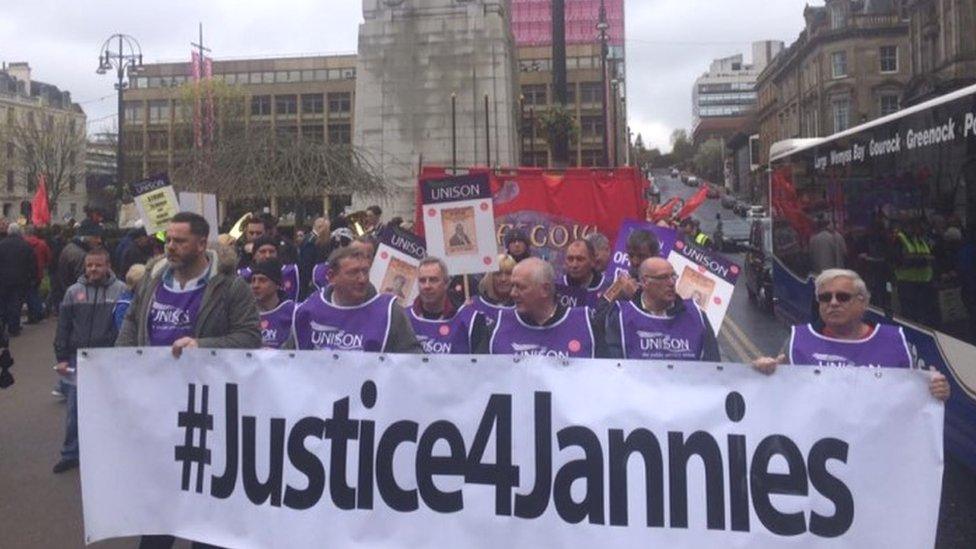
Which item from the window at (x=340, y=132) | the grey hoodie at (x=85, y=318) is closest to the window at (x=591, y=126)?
the window at (x=340, y=132)

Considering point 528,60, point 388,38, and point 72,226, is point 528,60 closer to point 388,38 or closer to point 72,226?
point 388,38

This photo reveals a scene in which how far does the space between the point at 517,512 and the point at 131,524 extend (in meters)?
1.77

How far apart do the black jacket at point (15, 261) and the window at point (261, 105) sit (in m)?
76.1

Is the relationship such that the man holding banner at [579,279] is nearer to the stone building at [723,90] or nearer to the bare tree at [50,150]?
the bare tree at [50,150]

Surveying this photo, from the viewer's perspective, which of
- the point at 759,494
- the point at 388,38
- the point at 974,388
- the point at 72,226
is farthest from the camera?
the point at 388,38

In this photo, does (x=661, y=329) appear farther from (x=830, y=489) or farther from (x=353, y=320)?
(x=353, y=320)

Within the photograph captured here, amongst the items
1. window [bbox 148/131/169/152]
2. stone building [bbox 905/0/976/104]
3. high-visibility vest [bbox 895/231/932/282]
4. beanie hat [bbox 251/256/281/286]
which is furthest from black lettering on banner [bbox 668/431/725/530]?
window [bbox 148/131/169/152]

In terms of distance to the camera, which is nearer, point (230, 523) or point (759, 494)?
point (759, 494)

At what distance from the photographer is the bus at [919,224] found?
6.50 metres

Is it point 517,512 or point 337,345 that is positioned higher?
point 337,345

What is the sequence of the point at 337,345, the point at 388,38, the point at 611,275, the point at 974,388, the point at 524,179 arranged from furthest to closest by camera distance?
the point at 388,38 < the point at 524,179 < the point at 611,275 < the point at 974,388 < the point at 337,345

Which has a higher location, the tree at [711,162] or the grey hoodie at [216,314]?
the tree at [711,162]

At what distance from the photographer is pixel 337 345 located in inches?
186

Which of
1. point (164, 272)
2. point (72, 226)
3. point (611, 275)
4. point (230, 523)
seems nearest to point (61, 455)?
point (164, 272)
